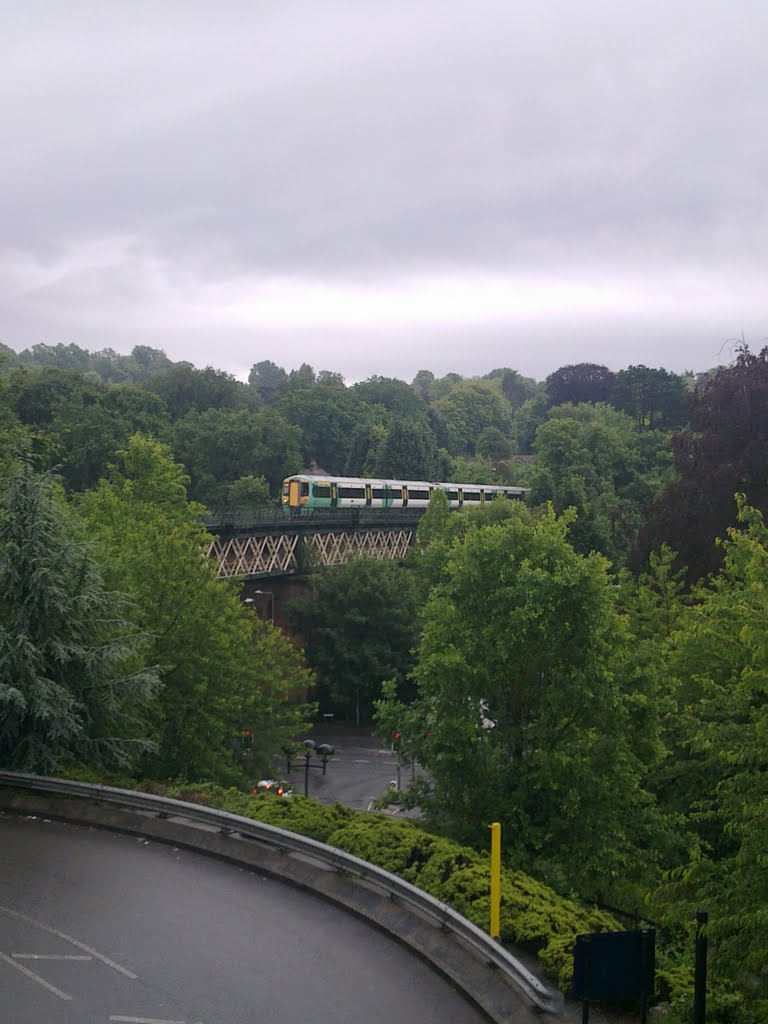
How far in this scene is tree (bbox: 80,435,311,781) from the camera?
25.8 meters

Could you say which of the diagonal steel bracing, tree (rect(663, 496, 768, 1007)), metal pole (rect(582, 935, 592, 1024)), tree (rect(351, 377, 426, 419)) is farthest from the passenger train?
tree (rect(351, 377, 426, 419))

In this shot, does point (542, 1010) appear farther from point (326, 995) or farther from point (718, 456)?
point (718, 456)

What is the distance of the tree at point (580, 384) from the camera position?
145000mm

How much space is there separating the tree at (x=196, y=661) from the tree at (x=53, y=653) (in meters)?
3.77

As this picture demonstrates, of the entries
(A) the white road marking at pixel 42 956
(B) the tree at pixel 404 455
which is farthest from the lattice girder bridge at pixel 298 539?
(A) the white road marking at pixel 42 956

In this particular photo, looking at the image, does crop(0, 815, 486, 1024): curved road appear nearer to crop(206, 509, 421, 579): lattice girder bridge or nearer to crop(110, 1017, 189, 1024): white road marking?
crop(110, 1017, 189, 1024): white road marking

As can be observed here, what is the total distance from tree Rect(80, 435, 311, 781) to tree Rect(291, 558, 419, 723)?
56.3ft

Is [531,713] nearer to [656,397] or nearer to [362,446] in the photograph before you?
[362,446]

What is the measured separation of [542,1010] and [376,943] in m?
2.54

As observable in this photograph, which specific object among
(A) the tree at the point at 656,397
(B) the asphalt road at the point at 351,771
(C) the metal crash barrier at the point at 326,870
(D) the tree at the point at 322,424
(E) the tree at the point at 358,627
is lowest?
(B) the asphalt road at the point at 351,771

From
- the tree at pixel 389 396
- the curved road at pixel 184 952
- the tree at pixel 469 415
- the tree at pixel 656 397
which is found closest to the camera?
the curved road at pixel 184 952

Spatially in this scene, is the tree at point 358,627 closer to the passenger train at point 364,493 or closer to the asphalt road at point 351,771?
the asphalt road at point 351,771

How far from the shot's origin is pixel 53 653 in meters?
18.9

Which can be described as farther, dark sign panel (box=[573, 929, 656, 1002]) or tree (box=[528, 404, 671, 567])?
tree (box=[528, 404, 671, 567])
